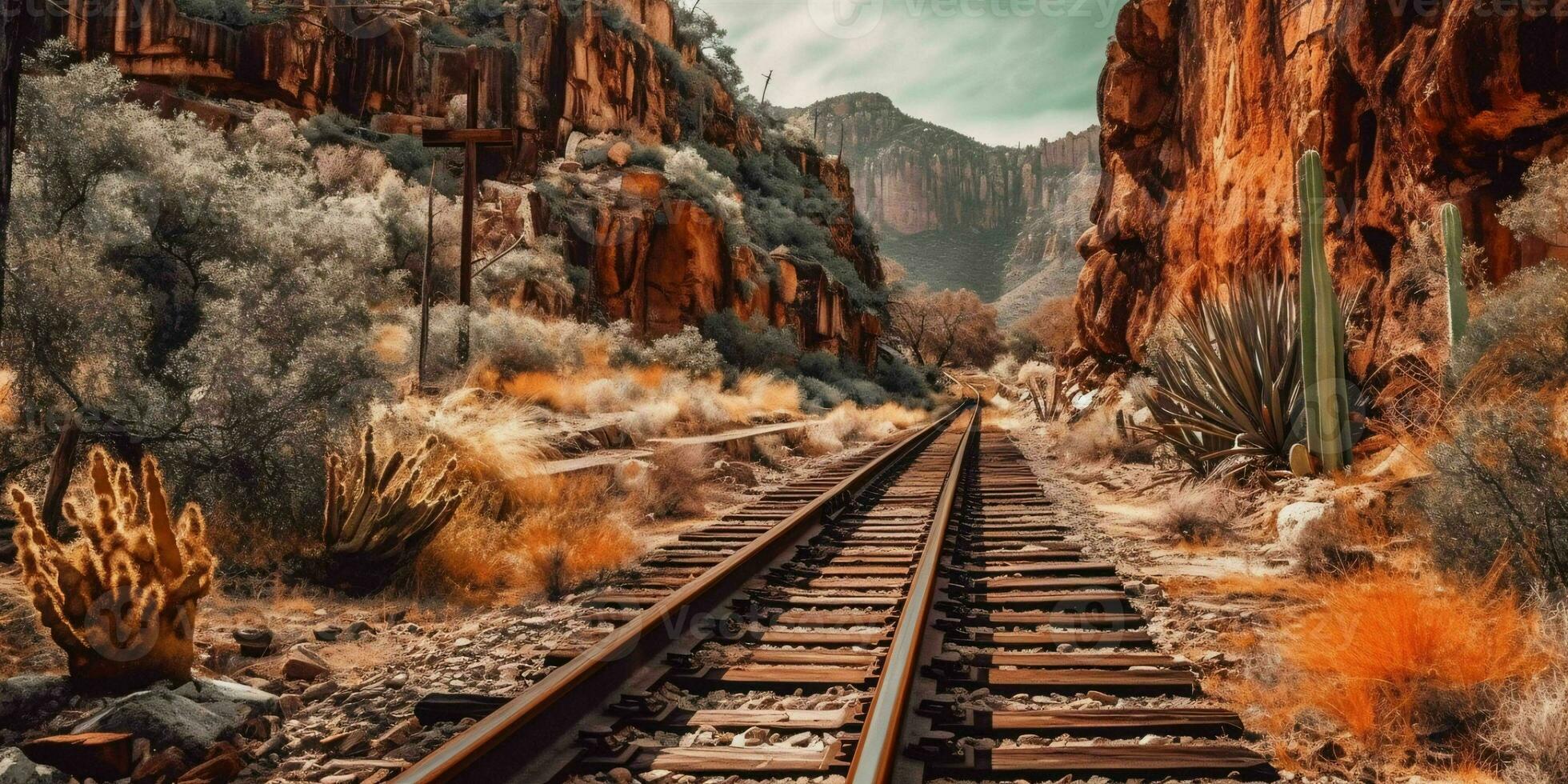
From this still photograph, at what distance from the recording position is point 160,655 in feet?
11.8

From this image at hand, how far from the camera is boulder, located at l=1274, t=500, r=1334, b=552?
6.24m

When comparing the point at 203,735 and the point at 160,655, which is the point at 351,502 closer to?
the point at 160,655

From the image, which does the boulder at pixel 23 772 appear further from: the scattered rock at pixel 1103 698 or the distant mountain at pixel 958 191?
the distant mountain at pixel 958 191

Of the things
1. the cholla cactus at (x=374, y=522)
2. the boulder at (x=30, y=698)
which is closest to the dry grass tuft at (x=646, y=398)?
the cholla cactus at (x=374, y=522)

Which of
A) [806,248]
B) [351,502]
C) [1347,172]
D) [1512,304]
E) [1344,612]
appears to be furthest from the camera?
[806,248]

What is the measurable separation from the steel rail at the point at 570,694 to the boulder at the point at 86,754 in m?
1.12

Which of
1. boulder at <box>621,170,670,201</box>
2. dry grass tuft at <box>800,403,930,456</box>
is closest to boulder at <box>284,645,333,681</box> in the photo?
dry grass tuft at <box>800,403,930,456</box>

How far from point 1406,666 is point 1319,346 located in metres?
5.88

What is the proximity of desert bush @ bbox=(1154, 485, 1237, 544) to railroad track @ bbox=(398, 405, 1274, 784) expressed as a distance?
5.19 ft

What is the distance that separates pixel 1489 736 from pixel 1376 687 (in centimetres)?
36

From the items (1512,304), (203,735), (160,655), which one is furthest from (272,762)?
(1512,304)

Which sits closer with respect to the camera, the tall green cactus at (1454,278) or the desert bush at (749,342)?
the tall green cactus at (1454,278)

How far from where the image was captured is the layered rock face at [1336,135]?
10.2 m

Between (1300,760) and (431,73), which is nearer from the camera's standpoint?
(1300,760)
